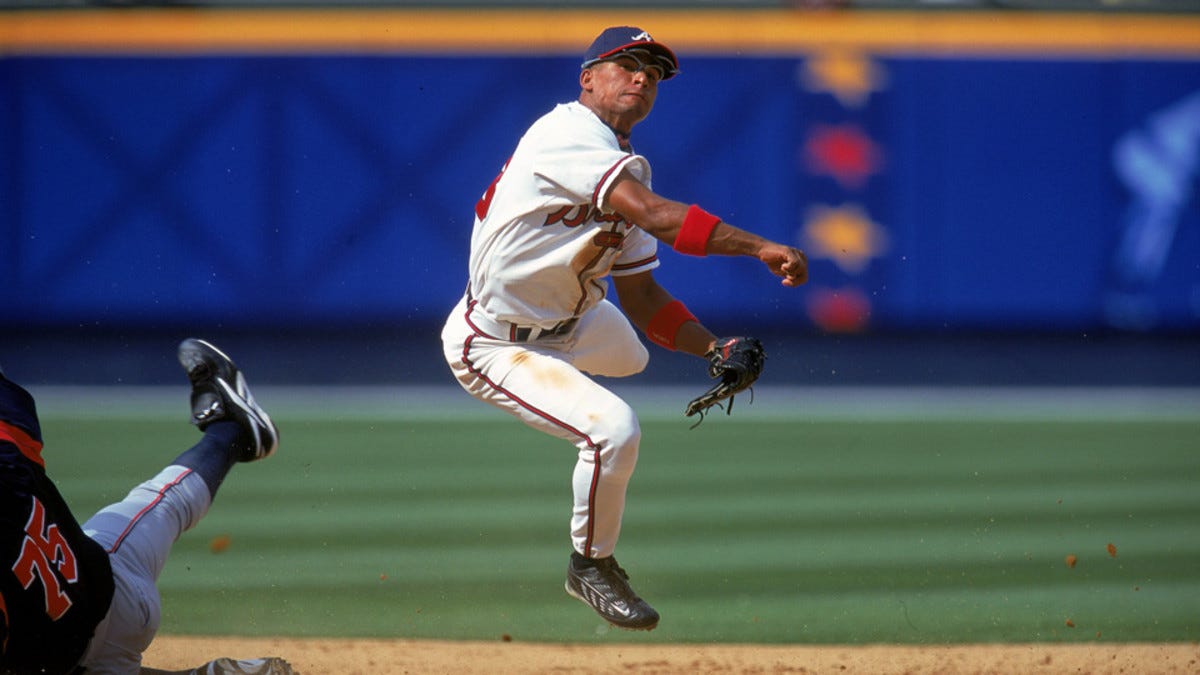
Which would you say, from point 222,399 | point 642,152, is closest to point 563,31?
point 642,152

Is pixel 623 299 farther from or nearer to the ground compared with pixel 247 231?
farther from the ground

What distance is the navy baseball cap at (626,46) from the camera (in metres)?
3.93

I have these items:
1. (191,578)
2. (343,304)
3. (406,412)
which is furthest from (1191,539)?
(343,304)

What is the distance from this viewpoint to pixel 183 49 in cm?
1143

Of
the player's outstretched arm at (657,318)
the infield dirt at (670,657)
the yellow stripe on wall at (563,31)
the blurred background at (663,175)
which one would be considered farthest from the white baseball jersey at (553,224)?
the yellow stripe on wall at (563,31)

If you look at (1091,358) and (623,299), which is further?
(1091,358)

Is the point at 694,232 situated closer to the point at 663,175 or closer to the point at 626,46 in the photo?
the point at 626,46

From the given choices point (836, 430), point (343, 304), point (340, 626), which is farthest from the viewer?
point (343, 304)

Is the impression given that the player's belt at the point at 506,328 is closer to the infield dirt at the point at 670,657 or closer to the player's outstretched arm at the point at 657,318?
the player's outstretched arm at the point at 657,318

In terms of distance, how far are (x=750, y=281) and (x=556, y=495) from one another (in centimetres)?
408

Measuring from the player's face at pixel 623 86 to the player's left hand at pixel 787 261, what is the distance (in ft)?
2.04

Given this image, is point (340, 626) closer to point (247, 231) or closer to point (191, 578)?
point (191, 578)

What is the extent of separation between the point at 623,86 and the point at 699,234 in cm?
58

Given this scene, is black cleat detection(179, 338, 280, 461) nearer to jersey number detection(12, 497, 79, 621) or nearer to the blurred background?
jersey number detection(12, 497, 79, 621)
